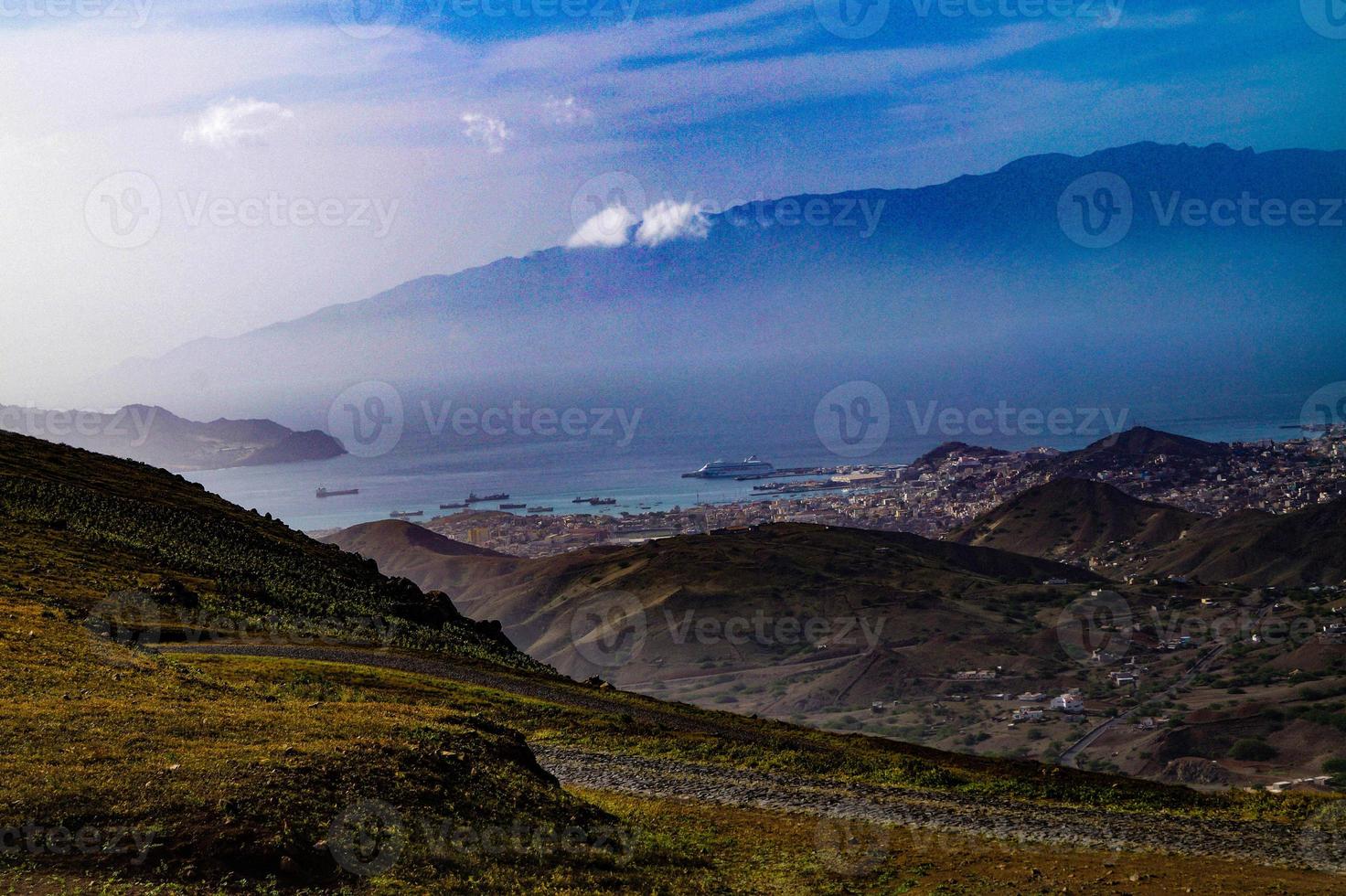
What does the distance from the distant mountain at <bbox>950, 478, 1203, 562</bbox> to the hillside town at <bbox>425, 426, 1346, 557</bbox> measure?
38.1 ft

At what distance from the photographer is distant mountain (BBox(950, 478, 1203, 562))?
412 ft

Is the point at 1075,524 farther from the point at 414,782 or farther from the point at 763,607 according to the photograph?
the point at 414,782

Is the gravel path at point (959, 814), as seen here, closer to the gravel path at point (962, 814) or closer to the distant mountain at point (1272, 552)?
the gravel path at point (962, 814)

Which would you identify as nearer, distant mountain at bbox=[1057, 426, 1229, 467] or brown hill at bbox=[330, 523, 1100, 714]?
brown hill at bbox=[330, 523, 1100, 714]

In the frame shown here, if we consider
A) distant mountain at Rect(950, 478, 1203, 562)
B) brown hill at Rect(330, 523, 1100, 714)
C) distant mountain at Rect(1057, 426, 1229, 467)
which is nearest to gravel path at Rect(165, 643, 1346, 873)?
brown hill at Rect(330, 523, 1100, 714)

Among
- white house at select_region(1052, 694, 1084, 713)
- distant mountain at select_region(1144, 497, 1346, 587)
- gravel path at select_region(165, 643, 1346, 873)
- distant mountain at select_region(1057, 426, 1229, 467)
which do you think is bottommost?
white house at select_region(1052, 694, 1084, 713)

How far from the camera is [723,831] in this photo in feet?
60.2

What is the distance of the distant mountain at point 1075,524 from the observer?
125625mm

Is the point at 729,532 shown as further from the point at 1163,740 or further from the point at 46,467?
the point at 46,467

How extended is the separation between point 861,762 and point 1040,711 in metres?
48.8

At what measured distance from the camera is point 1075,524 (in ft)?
439

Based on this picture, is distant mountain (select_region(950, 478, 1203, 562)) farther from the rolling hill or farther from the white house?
the rolling hill

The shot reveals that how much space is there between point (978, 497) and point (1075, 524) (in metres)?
39.5

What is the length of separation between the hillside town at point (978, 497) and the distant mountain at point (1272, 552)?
3468cm
